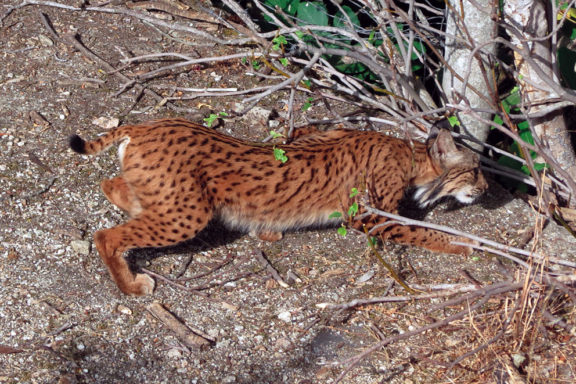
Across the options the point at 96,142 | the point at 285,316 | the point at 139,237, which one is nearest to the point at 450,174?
the point at 285,316

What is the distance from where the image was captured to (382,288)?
4.93 metres

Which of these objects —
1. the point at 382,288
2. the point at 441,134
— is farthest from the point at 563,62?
the point at 382,288

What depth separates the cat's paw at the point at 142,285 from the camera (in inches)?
182

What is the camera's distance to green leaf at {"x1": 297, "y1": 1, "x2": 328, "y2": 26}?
668 cm

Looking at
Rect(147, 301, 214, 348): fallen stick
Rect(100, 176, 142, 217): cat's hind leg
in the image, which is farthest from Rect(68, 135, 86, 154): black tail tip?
Rect(147, 301, 214, 348): fallen stick

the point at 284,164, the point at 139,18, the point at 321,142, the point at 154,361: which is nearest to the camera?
the point at 154,361

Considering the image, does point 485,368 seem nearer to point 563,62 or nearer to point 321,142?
point 321,142

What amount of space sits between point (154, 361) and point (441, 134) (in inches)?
96.2

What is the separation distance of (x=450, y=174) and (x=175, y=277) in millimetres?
2097

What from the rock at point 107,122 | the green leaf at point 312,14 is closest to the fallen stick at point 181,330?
the rock at point 107,122

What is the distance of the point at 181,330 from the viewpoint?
4430mm

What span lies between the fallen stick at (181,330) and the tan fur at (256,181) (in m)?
0.18

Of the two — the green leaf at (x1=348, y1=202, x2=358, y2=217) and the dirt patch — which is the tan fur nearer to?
the dirt patch

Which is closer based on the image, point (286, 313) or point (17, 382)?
point (17, 382)
